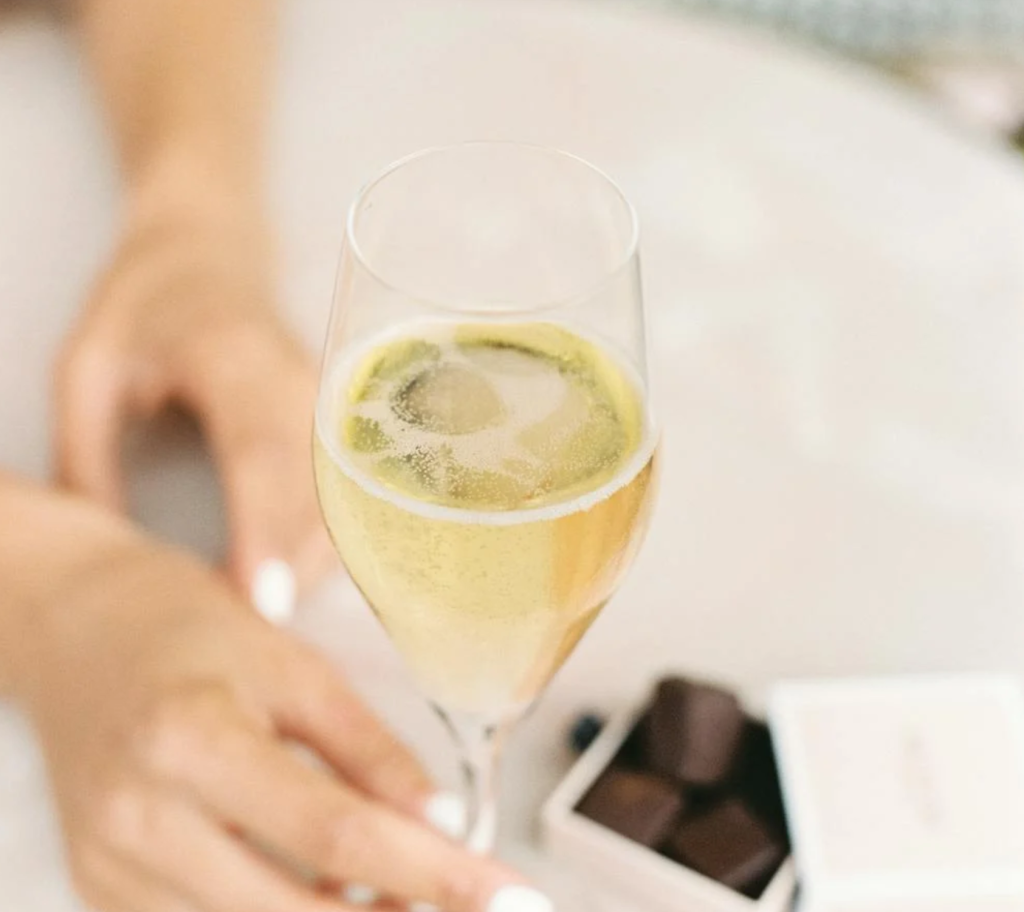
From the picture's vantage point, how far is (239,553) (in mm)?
742

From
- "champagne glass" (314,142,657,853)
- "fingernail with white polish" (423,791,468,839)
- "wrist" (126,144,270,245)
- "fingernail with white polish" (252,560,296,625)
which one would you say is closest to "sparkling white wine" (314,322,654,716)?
"champagne glass" (314,142,657,853)

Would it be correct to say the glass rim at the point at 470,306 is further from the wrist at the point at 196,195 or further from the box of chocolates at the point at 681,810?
the wrist at the point at 196,195

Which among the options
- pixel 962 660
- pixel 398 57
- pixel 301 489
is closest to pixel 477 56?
pixel 398 57

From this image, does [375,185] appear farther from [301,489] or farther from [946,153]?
[946,153]

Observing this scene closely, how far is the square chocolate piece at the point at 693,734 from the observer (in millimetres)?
607

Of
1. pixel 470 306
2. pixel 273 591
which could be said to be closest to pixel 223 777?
pixel 273 591

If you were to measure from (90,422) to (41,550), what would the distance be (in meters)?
0.11

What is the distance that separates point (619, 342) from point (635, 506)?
7 cm

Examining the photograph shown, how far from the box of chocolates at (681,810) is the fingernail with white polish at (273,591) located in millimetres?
207

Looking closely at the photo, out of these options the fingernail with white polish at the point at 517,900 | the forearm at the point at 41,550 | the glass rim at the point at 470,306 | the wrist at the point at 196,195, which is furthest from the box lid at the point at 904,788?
the wrist at the point at 196,195

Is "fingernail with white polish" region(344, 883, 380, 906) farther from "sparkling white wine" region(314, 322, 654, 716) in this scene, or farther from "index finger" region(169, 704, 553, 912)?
"sparkling white wine" region(314, 322, 654, 716)

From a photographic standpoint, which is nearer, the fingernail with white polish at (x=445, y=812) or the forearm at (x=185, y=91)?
the fingernail with white polish at (x=445, y=812)

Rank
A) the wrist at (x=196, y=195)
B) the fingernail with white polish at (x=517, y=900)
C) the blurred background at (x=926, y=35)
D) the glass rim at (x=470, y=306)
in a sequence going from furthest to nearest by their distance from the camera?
the blurred background at (x=926, y=35), the wrist at (x=196, y=195), the fingernail with white polish at (x=517, y=900), the glass rim at (x=470, y=306)

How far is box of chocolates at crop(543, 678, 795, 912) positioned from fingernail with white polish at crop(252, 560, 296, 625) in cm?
21
